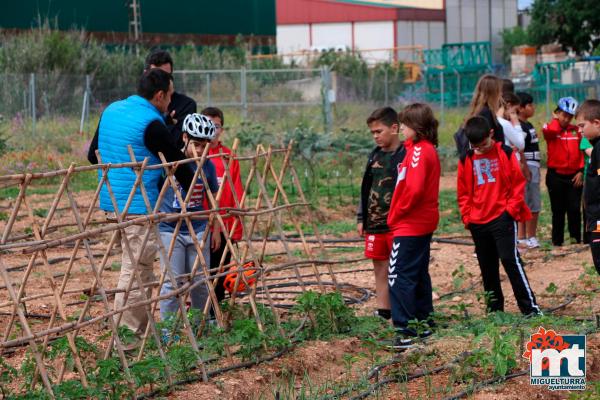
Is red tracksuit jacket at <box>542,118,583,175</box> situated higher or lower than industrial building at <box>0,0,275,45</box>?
lower

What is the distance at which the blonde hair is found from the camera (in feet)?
26.1

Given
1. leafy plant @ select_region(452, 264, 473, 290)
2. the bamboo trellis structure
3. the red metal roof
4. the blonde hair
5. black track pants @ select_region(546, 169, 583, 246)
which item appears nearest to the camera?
the bamboo trellis structure

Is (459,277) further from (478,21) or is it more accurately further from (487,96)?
(478,21)

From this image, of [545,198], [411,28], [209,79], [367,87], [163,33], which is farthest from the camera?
[411,28]

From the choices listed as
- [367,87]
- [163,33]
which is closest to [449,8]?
[163,33]

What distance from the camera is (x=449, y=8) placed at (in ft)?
173

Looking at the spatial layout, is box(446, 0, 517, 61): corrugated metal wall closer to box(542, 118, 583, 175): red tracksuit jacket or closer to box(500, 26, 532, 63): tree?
box(500, 26, 532, 63): tree

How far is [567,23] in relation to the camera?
140ft

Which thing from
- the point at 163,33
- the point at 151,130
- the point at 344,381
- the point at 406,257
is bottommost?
the point at 344,381

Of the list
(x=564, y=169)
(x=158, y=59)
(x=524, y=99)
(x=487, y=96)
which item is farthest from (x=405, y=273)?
(x=564, y=169)

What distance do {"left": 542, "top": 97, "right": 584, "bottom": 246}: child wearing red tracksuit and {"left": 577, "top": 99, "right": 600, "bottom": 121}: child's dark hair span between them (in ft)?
10.5

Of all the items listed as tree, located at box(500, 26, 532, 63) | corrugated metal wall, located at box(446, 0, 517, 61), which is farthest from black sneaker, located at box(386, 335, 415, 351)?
corrugated metal wall, located at box(446, 0, 517, 61)

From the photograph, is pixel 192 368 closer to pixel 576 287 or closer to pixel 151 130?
pixel 151 130

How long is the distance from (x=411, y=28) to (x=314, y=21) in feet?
18.0
